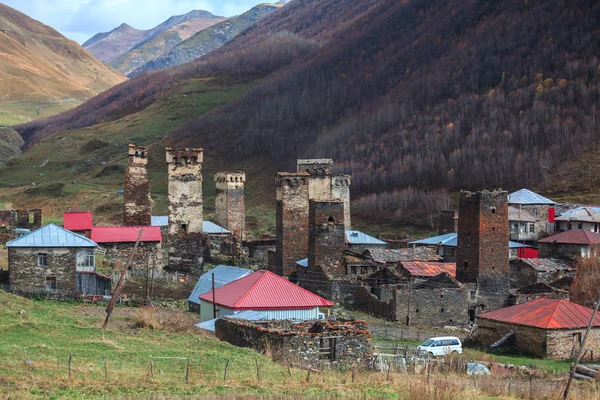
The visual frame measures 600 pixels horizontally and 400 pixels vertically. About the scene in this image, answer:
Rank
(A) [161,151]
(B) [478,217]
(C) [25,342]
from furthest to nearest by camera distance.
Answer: (A) [161,151] → (B) [478,217] → (C) [25,342]

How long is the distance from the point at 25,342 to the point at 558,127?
319 feet

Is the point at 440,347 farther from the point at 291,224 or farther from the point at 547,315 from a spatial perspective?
the point at 291,224

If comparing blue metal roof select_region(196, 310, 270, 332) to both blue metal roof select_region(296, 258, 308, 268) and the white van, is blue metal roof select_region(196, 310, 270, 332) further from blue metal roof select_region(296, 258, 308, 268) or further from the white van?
blue metal roof select_region(296, 258, 308, 268)

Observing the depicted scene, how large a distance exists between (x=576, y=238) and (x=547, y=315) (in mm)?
24675

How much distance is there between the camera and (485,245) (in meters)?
42.9

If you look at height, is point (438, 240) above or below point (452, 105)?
below

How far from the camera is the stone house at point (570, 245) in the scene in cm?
5406

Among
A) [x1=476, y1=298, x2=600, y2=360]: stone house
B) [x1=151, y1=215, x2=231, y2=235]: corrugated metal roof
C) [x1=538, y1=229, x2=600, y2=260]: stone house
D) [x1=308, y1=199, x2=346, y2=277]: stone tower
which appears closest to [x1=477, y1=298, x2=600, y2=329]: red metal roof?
[x1=476, y1=298, x2=600, y2=360]: stone house

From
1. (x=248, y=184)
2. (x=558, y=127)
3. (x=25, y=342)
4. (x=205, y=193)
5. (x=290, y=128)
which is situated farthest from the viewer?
(x=290, y=128)

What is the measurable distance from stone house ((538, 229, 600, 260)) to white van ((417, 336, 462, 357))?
2522 cm

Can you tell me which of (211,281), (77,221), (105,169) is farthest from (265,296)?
(105,169)

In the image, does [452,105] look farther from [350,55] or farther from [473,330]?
[473,330]

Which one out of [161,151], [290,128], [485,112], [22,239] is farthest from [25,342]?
[290,128]

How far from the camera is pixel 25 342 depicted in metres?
22.1
